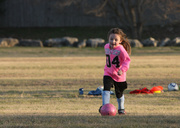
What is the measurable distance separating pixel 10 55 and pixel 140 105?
70.6 feet

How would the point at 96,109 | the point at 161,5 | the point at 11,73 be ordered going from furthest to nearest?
the point at 161,5 → the point at 11,73 → the point at 96,109

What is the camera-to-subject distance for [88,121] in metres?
7.05

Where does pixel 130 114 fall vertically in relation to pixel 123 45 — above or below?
below

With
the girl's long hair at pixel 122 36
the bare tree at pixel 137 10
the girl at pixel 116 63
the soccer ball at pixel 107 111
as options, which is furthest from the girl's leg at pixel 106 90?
the bare tree at pixel 137 10

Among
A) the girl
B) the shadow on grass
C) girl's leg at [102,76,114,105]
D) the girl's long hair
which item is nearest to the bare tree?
the girl's long hair

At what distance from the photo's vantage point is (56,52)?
3250 centimetres

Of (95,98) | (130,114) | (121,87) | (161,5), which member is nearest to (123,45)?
(121,87)

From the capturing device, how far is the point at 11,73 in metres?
18.9

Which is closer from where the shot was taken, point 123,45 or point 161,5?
point 123,45

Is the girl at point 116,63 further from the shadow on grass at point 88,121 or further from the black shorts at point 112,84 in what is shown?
the shadow on grass at point 88,121

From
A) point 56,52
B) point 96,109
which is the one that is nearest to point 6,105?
point 96,109

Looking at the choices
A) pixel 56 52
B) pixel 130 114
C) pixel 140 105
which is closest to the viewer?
pixel 130 114

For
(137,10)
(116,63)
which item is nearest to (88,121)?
(116,63)

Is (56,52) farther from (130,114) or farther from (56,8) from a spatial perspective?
(130,114)
